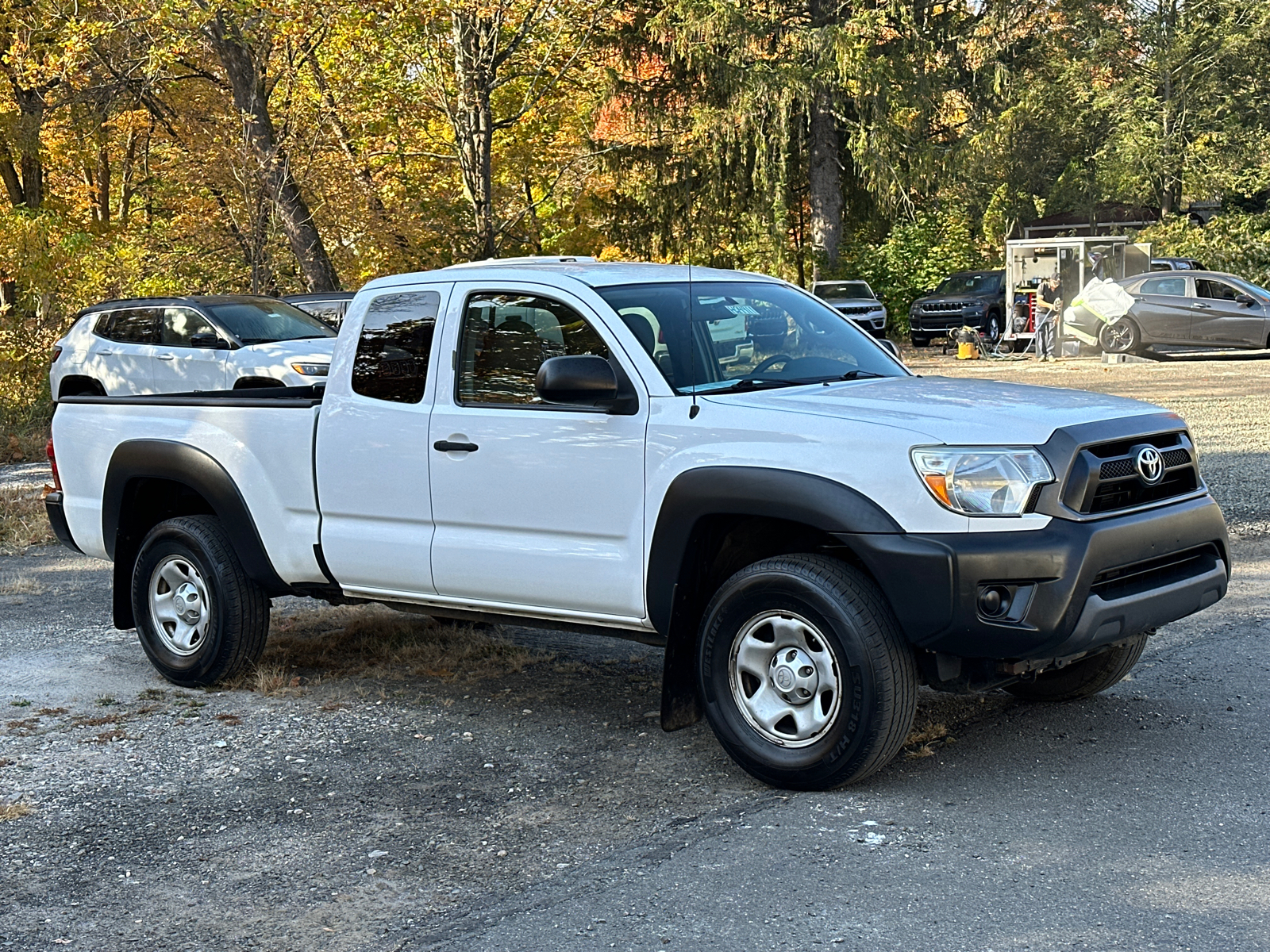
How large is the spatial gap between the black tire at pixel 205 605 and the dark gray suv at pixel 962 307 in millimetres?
27376

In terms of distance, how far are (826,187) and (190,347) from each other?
78.7ft

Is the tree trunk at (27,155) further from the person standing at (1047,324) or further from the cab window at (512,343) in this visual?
the cab window at (512,343)

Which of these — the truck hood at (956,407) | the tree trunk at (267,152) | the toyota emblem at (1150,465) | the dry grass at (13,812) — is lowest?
the dry grass at (13,812)

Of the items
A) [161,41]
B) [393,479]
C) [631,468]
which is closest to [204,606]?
[393,479]

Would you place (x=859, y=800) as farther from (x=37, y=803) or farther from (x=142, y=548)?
(x=142, y=548)

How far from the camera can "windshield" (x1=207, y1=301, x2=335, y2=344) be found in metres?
16.7

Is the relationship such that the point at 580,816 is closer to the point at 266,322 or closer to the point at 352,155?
the point at 266,322

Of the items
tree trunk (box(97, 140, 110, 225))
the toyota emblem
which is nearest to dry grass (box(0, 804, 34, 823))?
the toyota emblem

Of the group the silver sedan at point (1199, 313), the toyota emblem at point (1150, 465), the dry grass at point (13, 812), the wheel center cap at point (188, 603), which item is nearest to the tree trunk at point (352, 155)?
the silver sedan at point (1199, 313)

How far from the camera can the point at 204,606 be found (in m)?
7.04

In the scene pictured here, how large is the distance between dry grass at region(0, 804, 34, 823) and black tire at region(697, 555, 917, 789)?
2.45m

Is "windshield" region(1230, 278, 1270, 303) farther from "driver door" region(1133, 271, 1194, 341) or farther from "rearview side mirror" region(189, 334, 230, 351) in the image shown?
"rearview side mirror" region(189, 334, 230, 351)

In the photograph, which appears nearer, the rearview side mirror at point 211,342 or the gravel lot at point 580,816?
the gravel lot at point 580,816

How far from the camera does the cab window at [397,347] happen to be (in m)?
6.33
